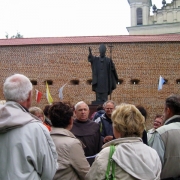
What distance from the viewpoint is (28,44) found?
16.8 meters

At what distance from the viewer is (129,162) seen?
1995 millimetres

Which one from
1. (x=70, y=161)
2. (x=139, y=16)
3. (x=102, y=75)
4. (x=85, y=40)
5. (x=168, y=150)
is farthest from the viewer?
(x=139, y=16)

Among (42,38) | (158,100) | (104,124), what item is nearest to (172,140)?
(104,124)

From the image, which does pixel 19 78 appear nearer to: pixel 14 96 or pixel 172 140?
pixel 14 96

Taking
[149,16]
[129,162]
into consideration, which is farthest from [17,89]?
[149,16]

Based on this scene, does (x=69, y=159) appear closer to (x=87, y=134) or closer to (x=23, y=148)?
(x=23, y=148)

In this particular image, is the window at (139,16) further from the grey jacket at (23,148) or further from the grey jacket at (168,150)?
the grey jacket at (23,148)

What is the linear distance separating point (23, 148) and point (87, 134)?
59.9 inches

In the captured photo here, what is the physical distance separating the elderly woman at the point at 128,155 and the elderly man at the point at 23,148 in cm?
26

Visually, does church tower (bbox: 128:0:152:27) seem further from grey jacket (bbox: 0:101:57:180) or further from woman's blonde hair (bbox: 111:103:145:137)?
grey jacket (bbox: 0:101:57:180)

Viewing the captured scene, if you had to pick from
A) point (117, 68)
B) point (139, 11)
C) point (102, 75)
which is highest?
point (139, 11)

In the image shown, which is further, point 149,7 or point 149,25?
point 149,7

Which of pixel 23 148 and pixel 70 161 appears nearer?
pixel 23 148

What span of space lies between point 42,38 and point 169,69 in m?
5.85
